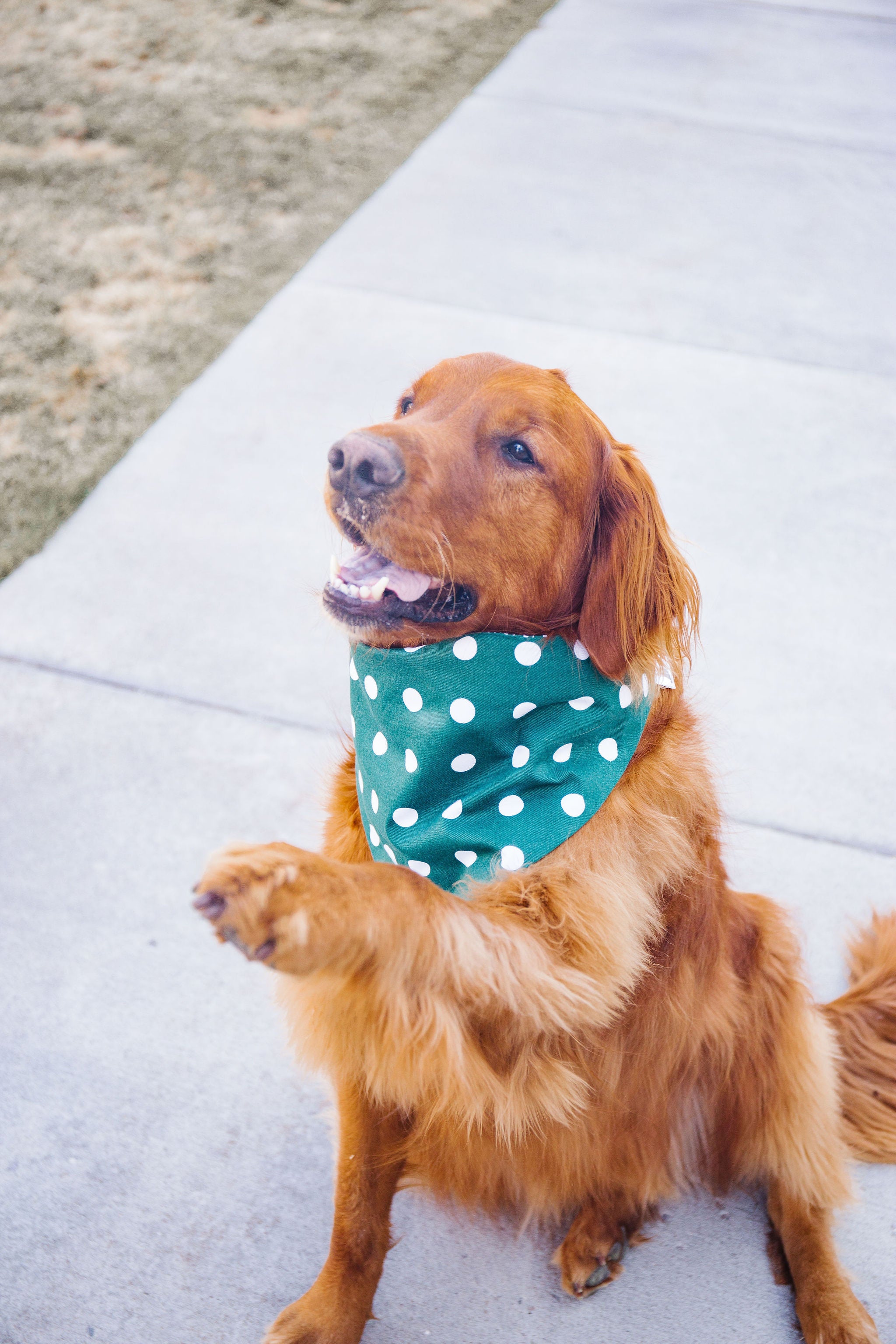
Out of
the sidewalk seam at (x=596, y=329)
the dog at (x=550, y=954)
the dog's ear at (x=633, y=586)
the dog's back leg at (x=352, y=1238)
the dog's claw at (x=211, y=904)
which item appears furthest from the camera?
the sidewalk seam at (x=596, y=329)

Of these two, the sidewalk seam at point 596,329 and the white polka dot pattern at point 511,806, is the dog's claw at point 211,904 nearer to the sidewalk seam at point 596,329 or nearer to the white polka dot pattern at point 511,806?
the white polka dot pattern at point 511,806

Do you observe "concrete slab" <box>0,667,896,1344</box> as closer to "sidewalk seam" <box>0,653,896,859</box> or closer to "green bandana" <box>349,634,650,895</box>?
"sidewalk seam" <box>0,653,896,859</box>

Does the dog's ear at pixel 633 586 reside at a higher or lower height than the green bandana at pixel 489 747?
higher

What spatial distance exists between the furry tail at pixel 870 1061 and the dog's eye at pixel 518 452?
4.45ft

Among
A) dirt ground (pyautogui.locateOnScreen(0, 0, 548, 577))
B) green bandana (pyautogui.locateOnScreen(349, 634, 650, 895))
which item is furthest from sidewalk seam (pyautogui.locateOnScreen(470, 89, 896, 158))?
green bandana (pyautogui.locateOnScreen(349, 634, 650, 895))

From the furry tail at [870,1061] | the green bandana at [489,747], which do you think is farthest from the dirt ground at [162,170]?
the furry tail at [870,1061]

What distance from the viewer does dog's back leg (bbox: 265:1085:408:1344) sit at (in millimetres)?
1920

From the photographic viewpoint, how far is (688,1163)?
214 cm

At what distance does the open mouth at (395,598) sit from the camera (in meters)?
1.77

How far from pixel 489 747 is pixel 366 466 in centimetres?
51

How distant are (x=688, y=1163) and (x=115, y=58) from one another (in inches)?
284

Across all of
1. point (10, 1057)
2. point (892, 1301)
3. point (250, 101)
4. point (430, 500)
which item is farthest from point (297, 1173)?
point (250, 101)

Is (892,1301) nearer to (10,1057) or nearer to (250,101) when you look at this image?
(10,1057)

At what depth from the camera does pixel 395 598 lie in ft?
5.84
